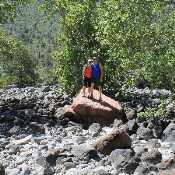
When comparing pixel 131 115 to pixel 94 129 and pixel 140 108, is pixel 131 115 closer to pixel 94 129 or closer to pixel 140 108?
pixel 140 108

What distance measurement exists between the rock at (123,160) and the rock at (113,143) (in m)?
0.71

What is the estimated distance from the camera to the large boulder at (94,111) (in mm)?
26250

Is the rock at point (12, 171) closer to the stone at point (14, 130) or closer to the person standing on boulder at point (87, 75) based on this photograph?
the stone at point (14, 130)

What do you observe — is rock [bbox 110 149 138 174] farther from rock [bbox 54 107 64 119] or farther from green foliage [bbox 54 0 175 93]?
rock [bbox 54 107 64 119]

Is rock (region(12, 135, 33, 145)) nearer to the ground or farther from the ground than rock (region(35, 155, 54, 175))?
nearer to the ground

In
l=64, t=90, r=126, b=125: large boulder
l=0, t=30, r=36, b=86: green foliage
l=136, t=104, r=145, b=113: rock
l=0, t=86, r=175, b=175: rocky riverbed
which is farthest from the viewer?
l=0, t=30, r=36, b=86: green foliage

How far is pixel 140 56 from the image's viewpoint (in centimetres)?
2322

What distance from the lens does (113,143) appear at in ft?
66.0

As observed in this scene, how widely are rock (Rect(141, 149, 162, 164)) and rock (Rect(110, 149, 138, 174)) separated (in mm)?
473

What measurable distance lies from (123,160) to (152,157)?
3.87ft

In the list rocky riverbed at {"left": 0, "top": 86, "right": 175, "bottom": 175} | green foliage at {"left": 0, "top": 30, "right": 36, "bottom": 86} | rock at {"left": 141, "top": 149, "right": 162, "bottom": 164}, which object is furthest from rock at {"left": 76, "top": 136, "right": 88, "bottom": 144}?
green foliage at {"left": 0, "top": 30, "right": 36, "bottom": 86}

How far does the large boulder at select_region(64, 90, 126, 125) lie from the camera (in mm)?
26250

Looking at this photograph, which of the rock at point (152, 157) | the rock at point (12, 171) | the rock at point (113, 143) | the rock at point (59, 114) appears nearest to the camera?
the rock at point (12, 171)

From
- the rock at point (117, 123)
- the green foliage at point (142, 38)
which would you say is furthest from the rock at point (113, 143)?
the rock at point (117, 123)
